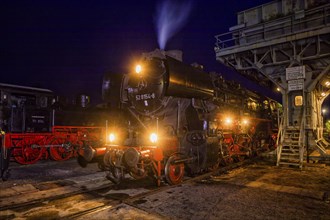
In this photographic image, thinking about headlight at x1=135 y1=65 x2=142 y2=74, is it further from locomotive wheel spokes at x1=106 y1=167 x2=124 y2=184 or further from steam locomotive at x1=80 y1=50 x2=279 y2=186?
locomotive wheel spokes at x1=106 y1=167 x2=124 y2=184

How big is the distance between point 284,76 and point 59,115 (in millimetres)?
10900

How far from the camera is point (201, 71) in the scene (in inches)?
312

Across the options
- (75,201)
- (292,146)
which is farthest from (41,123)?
(292,146)

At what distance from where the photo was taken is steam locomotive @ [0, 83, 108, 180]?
32.7 feet

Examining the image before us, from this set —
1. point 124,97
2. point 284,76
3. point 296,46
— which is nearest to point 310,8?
point 296,46

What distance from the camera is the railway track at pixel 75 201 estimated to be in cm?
445

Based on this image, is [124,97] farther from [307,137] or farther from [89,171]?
[307,137]

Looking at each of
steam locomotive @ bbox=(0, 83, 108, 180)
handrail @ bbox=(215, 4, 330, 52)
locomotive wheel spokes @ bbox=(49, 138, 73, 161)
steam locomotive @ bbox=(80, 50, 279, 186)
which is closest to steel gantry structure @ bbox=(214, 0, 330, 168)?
handrail @ bbox=(215, 4, 330, 52)

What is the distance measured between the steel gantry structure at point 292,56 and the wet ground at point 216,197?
3.58m

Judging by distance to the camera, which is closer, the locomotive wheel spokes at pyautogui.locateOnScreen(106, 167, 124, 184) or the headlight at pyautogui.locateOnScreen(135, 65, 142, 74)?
the locomotive wheel spokes at pyautogui.locateOnScreen(106, 167, 124, 184)

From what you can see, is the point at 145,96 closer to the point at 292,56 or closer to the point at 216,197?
the point at 216,197

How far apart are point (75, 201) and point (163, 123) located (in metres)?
2.93

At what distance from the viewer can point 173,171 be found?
638 centimetres

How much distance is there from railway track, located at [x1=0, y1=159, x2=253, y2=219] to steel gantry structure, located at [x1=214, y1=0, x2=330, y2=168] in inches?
273
